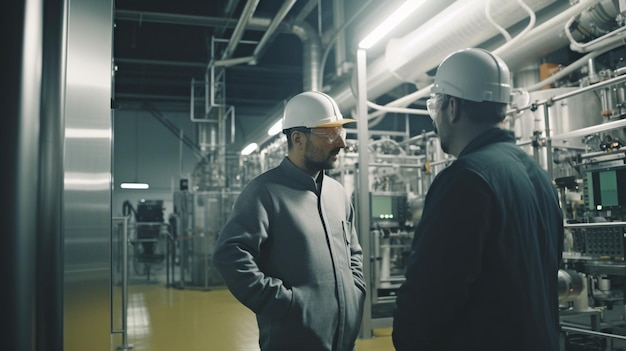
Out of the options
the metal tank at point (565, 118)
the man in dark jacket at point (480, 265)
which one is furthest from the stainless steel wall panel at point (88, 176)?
the metal tank at point (565, 118)

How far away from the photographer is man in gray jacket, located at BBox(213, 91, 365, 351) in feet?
6.54

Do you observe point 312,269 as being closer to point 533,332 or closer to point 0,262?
point 533,332

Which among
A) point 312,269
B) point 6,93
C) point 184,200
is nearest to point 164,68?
point 184,200

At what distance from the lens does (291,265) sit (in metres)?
2.07

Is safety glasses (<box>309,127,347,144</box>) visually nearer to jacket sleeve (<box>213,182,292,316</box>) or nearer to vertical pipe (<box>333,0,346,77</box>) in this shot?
jacket sleeve (<box>213,182,292,316</box>)

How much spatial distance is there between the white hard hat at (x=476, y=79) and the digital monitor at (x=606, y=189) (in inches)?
124

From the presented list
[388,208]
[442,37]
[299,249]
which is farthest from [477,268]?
[388,208]

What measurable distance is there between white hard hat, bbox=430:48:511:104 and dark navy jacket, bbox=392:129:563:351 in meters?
0.21

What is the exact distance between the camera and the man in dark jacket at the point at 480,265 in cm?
134

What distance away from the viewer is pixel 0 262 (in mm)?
919

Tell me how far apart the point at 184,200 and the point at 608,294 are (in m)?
8.60

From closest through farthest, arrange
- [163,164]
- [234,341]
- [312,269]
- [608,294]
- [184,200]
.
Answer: [312,269], [608,294], [234,341], [184,200], [163,164]

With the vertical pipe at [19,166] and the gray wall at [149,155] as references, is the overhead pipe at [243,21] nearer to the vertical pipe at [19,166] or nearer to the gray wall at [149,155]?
the vertical pipe at [19,166]

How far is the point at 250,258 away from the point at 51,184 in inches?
43.9
